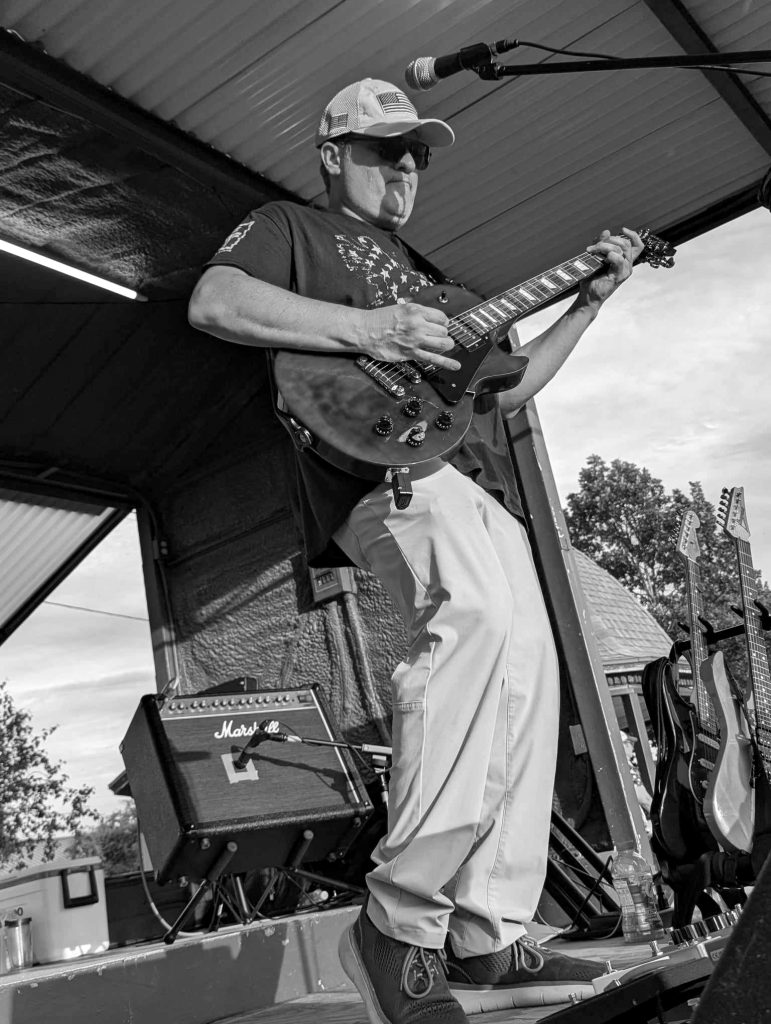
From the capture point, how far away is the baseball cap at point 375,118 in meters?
2.14

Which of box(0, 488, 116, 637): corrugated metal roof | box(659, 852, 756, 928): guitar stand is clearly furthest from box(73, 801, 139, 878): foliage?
box(659, 852, 756, 928): guitar stand

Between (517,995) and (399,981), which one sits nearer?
(399,981)

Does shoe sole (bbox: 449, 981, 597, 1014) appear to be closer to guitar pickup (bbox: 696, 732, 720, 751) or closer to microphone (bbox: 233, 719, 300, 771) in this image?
guitar pickup (bbox: 696, 732, 720, 751)

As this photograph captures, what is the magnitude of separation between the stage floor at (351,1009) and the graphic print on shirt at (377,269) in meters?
1.32

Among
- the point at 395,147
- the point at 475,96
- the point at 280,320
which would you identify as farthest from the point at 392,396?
the point at 475,96

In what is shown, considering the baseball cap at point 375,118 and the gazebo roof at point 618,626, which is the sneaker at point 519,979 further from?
the gazebo roof at point 618,626

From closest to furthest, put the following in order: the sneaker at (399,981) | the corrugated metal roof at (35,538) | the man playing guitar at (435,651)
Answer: the sneaker at (399,981) < the man playing guitar at (435,651) < the corrugated metal roof at (35,538)

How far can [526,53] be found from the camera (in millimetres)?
3523

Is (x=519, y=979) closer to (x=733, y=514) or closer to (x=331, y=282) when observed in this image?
(x=331, y=282)

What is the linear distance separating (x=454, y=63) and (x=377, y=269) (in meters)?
0.43

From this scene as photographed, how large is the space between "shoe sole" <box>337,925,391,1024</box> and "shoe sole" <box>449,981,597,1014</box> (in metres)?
0.21

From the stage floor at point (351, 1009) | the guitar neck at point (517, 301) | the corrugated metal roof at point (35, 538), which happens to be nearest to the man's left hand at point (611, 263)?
the guitar neck at point (517, 301)

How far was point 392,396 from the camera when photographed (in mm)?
1811

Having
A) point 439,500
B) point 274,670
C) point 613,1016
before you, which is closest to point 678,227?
point 274,670
